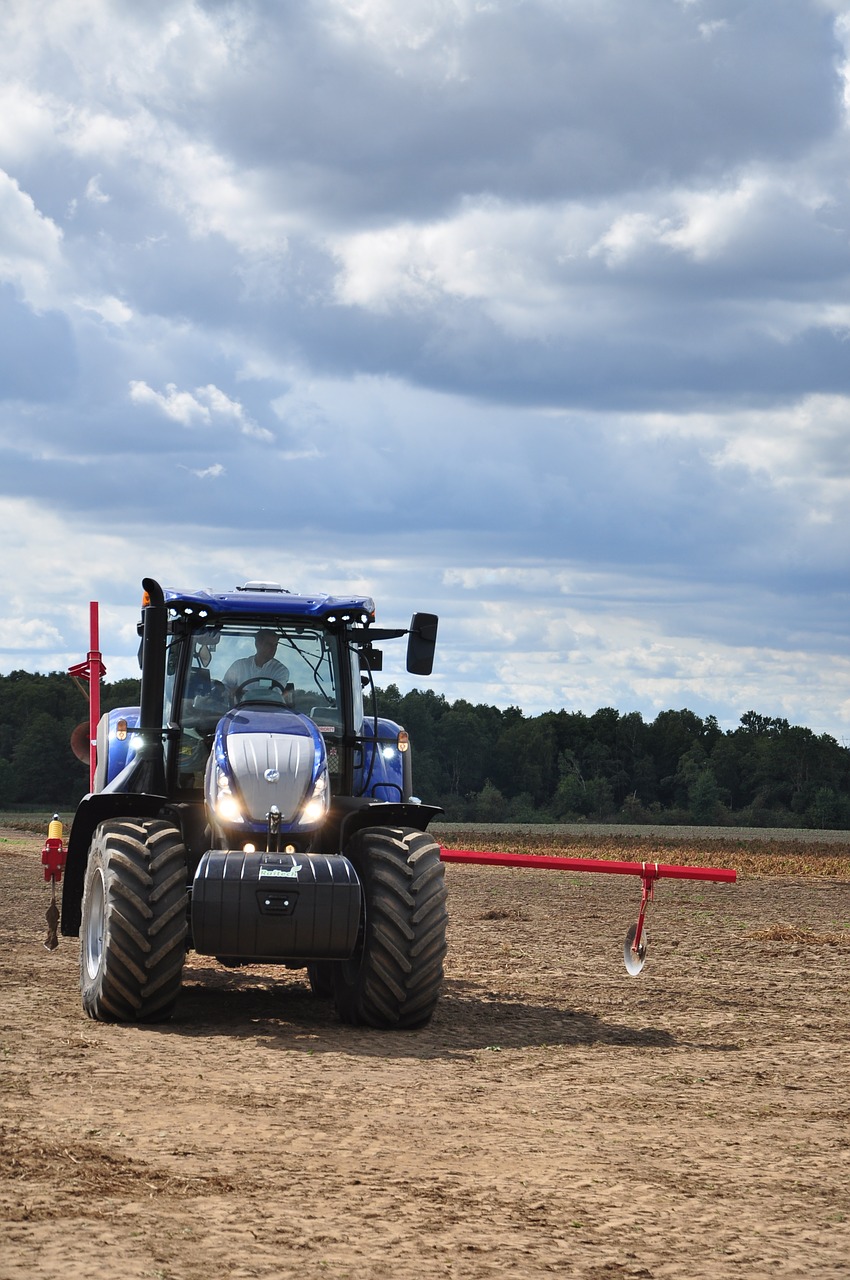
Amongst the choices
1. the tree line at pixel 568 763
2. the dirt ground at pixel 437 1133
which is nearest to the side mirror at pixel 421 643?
the dirt ground at pixel 437 1133

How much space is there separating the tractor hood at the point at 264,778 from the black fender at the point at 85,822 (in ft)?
1.90

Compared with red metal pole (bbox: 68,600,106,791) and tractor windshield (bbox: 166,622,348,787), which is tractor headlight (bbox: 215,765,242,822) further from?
red metal pole (bbox: 68,600,106,791)

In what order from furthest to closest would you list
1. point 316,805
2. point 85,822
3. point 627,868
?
point 627,868, point 85,822, point 316,805

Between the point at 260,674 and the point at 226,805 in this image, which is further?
the point at 260,674

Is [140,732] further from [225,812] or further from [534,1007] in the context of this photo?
[534,1007]

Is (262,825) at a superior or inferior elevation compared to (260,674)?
inferior

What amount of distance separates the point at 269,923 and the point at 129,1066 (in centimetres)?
Answer: 139

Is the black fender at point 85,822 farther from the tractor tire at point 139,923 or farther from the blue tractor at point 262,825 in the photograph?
the tractor tire at point 139,923

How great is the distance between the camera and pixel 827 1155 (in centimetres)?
805

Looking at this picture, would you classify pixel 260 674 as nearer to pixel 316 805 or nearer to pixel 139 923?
pixel 316 805

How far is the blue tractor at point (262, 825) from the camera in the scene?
418 inches

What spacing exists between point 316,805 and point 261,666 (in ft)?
5.58

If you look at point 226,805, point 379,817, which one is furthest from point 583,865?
point 226,805

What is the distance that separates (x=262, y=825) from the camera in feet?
36.9
